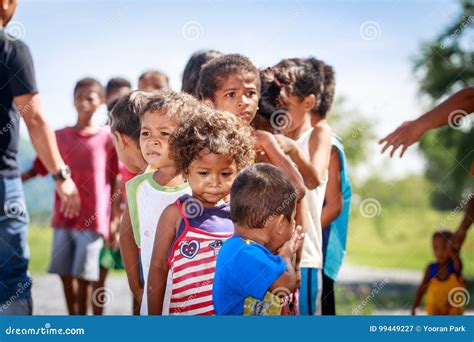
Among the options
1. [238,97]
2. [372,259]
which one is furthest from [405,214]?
[238,97]

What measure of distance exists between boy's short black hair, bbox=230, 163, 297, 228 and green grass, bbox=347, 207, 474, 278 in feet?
45.1

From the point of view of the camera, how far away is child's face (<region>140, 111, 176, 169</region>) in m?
3.64

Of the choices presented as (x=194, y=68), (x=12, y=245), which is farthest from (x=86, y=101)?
(x=12, y=245)

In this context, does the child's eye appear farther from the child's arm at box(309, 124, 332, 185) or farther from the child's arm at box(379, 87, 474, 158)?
the child's arm at box(379, 87, 474, 158)

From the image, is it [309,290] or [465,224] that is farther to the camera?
[465,224]

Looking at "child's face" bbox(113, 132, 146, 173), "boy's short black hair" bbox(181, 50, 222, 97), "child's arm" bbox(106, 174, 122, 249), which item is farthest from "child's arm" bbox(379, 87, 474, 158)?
"child's arm" bbox(106, 174, 122, 249)

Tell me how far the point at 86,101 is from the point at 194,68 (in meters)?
1.63

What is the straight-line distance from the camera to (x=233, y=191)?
318 centimetres

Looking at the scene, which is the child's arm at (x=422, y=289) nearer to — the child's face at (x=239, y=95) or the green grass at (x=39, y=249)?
the child's face at (x=239, y=95)

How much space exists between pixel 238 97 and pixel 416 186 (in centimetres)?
1707

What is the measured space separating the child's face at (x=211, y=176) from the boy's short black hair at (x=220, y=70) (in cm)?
63

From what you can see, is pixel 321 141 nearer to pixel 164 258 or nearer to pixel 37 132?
pixel 164 258

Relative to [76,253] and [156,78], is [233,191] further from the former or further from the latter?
[76,253]

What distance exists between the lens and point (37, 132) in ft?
13.3
